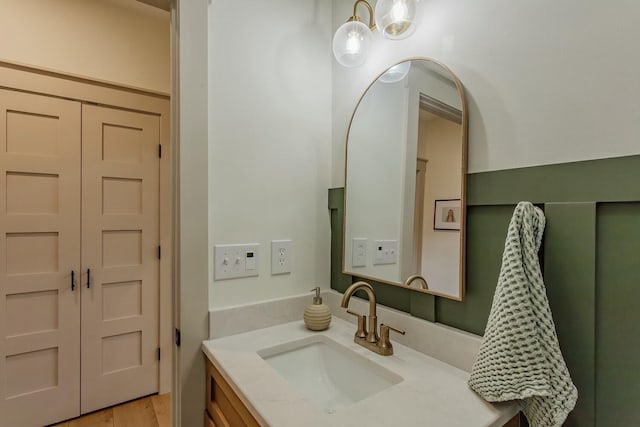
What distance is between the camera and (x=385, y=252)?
109cm

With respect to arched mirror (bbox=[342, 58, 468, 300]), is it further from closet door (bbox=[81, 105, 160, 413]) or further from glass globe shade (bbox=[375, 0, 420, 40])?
closet door (bbox=[81, 105, 160, 413])

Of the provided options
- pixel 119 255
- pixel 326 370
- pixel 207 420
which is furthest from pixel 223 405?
pixel 119 255

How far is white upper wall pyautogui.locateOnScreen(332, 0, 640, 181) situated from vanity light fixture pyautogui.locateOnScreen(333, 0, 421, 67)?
10cm

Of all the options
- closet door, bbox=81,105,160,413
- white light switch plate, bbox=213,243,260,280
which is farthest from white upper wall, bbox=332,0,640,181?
closet door, bbox=81,105,160,413

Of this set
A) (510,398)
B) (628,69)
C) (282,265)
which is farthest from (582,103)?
(282,265)

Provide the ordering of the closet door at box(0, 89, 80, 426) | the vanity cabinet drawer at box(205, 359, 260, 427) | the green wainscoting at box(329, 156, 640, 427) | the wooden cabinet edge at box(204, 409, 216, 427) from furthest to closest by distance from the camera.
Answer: the closet door at box(0, 89, 80, 426), the wooden cabinet edge at box(204, 409, 216, 427), the vanity cabinet drawer at box(205, 359, 260, 427), the green wainscoting at box(329, 156, 640, 427)

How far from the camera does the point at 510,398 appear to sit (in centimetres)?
61

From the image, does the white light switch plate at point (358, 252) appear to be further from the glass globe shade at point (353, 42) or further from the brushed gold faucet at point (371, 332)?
the glass globe shade at point (353, 42)

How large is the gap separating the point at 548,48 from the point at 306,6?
94 cm

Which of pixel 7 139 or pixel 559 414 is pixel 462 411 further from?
pixel 7 139

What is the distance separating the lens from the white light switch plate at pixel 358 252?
3.83 ft

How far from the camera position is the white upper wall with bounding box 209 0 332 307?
1051 mm

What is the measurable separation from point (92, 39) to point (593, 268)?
102 inches

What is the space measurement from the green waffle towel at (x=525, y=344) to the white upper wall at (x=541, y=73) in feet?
0.58
